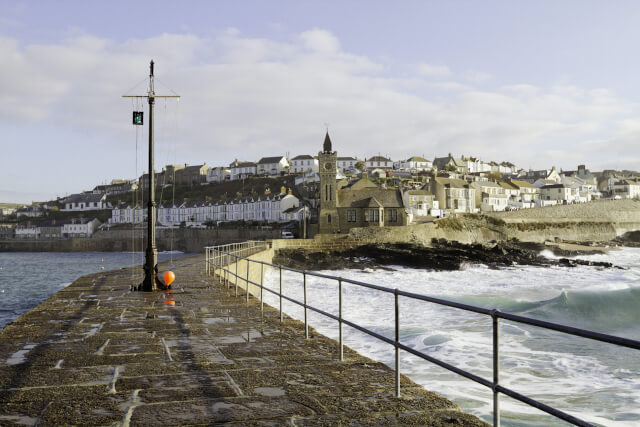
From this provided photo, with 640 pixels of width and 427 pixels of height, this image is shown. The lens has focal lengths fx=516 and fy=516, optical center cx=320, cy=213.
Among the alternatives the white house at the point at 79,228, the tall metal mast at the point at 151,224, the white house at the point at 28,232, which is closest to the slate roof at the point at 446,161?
the white house at the point at 79,228

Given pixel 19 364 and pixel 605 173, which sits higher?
pixel 605 173

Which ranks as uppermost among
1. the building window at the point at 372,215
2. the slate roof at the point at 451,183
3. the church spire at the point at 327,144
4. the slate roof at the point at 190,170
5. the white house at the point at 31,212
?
the slate roof at the point at 190,170

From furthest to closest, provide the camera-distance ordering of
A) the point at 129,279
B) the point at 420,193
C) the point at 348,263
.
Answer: the point at 420,193 → the point at 348,263 → the point at 129,279

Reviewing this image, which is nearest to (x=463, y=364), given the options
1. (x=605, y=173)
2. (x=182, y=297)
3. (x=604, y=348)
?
(x=604, y=348)

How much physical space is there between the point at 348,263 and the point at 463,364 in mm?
37807

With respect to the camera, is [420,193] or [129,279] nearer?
[129,279]

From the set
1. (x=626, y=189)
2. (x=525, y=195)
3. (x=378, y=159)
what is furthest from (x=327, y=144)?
(x=626, y=189)

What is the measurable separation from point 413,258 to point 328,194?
19.0 meters

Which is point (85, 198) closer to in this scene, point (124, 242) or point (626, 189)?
point (124, 242)

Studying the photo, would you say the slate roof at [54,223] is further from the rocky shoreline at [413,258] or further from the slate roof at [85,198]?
the rocky shoreline at [413,258]

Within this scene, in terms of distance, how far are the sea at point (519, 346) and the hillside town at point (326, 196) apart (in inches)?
1091

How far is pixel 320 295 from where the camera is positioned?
23203 millimetres

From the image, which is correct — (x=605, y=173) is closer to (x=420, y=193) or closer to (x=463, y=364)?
(x=420, y=193)

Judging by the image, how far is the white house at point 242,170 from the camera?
Result: 461 ft
